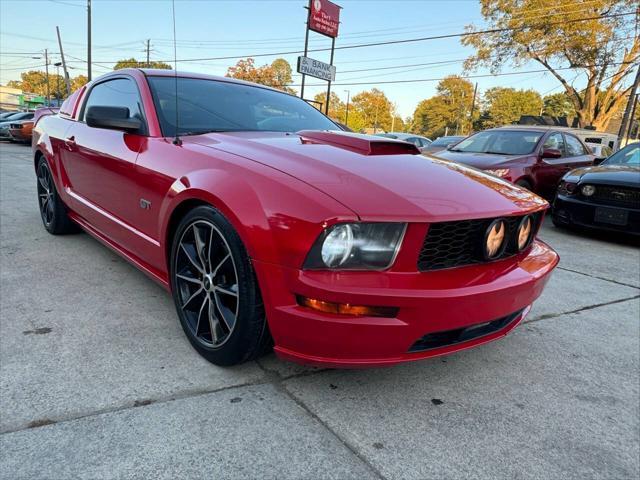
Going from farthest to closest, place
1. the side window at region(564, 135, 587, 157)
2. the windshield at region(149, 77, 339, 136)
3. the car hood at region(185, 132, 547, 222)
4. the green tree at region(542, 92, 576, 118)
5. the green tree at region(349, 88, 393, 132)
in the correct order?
1. the green tree at region(349, 88, 393, 132)
2. the green tree at region(542, 92, 576, 118)
3. the side window at region(564, 135, 587, 157)
4. the windshield at region(149, 77, 339, 136)
5. the car hood at region(185, 132, 547, 222)

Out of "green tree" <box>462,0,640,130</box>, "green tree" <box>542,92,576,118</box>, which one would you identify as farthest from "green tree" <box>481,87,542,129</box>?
"green tree" <box>462,0,640,130</box>

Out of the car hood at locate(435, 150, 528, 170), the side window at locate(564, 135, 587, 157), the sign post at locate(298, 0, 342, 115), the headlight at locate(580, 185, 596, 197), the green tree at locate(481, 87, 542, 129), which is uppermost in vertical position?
the green tree at locate(481, 87, 542, 129)

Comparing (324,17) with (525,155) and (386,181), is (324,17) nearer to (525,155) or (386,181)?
(525,155)

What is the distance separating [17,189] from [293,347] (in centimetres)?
624

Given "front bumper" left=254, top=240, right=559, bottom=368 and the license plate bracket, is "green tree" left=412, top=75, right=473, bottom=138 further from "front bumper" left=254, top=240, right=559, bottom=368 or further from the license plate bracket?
"front bumper" left=254, top=240, right=559, bottom=368

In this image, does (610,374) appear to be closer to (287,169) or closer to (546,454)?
(546,454)

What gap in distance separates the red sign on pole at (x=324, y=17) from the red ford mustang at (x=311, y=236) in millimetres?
17133

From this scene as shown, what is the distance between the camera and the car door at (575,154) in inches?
280

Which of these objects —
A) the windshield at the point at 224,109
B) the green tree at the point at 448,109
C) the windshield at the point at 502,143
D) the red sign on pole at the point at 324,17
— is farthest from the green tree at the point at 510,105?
the windshield at the point at 224,109

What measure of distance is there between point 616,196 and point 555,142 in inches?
83.1

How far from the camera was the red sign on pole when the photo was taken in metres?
17.9

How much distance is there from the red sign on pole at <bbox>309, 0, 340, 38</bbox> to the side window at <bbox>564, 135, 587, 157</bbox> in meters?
13.1

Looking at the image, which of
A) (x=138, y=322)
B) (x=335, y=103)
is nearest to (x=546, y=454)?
(x=138, y=322)

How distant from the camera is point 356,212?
1526mm
